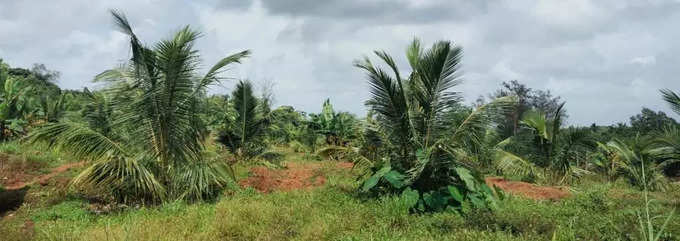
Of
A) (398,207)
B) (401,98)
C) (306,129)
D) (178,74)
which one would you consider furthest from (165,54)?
(306,129)

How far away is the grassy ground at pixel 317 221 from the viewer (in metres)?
5.84

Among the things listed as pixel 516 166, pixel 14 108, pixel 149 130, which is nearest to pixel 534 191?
pixel 516 166

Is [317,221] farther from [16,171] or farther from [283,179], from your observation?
[16,171]

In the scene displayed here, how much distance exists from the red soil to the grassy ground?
1.91 meters

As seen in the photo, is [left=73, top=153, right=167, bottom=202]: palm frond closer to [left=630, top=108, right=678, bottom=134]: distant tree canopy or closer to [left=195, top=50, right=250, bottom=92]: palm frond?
[left=195, top=50, right=250, bottom=92]: palm frond

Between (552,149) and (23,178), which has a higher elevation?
(552,149)

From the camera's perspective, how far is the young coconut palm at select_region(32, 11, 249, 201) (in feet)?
28.7

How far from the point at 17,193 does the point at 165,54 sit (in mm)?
4390

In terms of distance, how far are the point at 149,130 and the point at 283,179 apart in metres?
3.89

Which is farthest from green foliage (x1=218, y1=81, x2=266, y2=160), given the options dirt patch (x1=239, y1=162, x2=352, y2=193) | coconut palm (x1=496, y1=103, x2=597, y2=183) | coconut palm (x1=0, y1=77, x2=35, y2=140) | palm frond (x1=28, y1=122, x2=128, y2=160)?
coconut palm (x1=0, y1=77, x2=35, y2=140)

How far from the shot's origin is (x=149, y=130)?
9164mm

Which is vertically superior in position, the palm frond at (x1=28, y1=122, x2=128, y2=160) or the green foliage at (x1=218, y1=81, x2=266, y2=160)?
the green foliage at (x1=218, y1=81, x2=266, y2=160)

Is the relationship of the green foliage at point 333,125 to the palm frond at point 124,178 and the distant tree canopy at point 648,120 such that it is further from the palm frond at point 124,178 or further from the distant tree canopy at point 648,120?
the distant tree canopy at point 648,120

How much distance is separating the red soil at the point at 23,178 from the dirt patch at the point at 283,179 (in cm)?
405
